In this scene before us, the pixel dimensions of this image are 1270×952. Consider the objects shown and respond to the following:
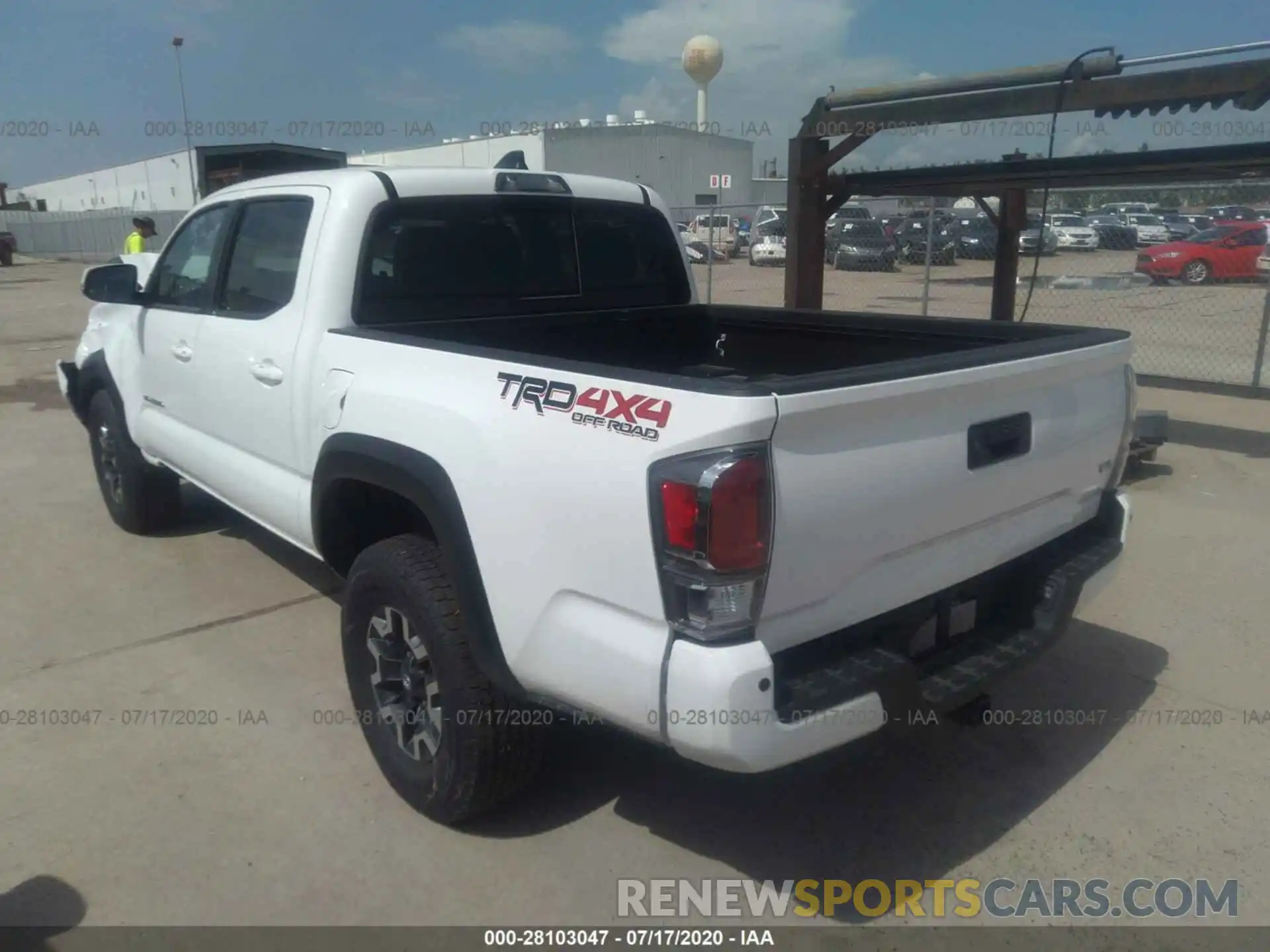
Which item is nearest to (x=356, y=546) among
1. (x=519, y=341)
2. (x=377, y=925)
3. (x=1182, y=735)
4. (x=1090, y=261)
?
(x=519, y=341)

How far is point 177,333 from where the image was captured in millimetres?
4652

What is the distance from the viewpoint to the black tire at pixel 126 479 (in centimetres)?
560

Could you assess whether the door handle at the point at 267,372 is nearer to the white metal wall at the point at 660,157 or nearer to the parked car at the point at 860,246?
the parked car at the point at 860,246

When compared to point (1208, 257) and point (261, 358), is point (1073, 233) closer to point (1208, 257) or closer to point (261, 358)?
point (1208, 257)

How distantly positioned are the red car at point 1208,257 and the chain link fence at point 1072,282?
0.02m

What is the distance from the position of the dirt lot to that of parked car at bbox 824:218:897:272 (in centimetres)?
1580

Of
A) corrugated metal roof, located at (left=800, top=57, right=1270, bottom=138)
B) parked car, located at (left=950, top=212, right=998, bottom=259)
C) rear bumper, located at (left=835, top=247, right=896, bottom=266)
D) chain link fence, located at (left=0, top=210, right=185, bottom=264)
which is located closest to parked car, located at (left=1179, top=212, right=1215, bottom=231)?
parked car, located at (left=950, top=212, right=998, bottom=259)

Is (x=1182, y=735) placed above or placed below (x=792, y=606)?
below

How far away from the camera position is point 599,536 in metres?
2.39

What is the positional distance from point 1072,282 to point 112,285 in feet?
48.9

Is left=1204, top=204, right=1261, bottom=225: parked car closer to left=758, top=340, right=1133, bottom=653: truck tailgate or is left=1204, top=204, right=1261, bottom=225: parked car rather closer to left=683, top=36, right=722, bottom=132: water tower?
left=758, top=340, right=1133, bottom=653: truck tailgate

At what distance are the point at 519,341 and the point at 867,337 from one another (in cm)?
142

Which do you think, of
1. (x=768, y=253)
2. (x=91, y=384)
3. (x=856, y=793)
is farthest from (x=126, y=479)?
(x=768, y=253)
